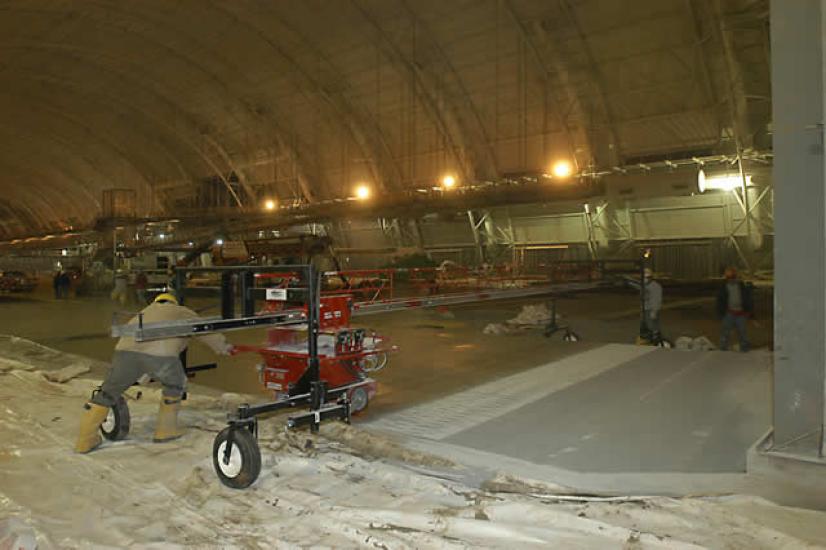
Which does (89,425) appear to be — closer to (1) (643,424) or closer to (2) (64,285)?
(1) (643,424)

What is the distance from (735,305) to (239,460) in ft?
33.8

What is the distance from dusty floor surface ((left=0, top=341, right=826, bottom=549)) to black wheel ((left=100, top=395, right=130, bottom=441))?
142 millimetres

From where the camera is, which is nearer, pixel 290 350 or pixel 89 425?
pixel 89 425

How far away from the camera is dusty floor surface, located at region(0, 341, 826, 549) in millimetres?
3566

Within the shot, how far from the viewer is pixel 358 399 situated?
655 centimetres

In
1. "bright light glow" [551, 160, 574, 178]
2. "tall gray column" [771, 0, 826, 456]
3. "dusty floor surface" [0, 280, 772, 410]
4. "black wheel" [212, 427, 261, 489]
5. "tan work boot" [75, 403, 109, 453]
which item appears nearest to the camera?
"tall gray column" [771, 0, 826, 456]

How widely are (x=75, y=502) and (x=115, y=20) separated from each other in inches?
1141

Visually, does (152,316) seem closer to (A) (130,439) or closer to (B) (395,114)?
(A) (130,439)

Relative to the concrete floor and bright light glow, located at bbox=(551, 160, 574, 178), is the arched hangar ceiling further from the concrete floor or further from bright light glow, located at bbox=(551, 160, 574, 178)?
the concrete floor

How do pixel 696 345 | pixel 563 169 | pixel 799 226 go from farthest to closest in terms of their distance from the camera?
pixel 563 169, pixel 696 345, pixel 799 226

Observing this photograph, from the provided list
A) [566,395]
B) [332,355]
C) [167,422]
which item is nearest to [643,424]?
[566,395]

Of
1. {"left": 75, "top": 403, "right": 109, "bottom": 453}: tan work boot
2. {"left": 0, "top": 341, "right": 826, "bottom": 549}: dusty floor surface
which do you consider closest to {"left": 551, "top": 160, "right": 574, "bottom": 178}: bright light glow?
{"left": 0, "top": 341, "right": 826, "bottom": 549}: dusty floor surface

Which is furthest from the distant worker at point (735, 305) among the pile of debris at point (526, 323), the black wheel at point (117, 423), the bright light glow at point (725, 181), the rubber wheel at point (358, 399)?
the bright light glow at point (725, 181)

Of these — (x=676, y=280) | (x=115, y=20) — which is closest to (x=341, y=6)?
(x=115, y=20)
